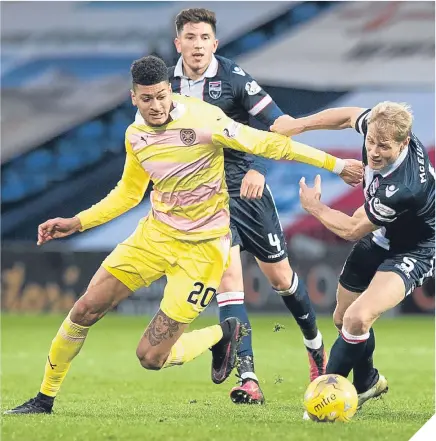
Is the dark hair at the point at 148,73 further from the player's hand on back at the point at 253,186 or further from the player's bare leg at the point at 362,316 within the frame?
the player's bare leg at the point at 362,316

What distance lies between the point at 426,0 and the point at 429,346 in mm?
10243

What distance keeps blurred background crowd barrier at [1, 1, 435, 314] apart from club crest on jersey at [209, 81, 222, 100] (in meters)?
12.1

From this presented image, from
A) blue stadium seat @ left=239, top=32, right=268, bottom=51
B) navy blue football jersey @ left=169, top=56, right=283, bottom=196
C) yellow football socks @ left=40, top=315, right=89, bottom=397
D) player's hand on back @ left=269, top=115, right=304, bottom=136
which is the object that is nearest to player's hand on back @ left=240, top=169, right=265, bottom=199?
player's hand on back @ left=269, top=115, right=304, bottom=136

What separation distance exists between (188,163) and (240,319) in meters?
1.43

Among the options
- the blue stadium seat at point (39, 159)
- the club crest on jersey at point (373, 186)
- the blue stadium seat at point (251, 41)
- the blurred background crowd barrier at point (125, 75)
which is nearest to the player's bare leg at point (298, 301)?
the club crest on jersey at point (373, 186)

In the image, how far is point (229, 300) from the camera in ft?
25.3

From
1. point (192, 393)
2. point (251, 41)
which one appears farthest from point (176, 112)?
point (251, 41)

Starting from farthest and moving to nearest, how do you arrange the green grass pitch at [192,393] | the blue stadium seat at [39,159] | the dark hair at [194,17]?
the blue stadium seat at [39,159] < the dark hair at [194,17] < the green grass pitch at [192,393]

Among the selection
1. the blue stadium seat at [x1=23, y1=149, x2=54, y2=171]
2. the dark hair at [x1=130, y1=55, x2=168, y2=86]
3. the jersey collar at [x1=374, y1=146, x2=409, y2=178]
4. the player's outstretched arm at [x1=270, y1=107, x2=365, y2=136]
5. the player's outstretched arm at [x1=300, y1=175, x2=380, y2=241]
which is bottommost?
the blue stadium seat at [x1=23, y1=149, x2=54, y2=171]

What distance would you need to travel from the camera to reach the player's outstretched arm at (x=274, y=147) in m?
6.57

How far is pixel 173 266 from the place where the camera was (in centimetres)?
679

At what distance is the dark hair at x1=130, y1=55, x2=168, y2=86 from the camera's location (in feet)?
21.0

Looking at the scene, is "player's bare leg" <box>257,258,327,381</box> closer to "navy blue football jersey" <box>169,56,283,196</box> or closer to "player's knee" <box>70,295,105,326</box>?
"navy blue football jersey" <box>169,56,283,196</box>

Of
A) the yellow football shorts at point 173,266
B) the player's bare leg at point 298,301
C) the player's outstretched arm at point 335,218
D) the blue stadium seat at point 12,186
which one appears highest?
the player's outstretched arm at point 335,218
